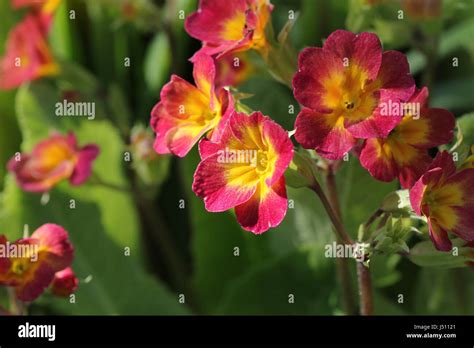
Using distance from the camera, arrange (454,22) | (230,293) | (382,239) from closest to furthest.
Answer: (382,239), (230,293), (454,22)

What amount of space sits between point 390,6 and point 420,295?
16.3 inches

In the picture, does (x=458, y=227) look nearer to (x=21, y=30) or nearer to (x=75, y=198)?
(x=75, y=198)

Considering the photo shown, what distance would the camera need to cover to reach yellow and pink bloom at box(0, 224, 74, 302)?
81 centimetres

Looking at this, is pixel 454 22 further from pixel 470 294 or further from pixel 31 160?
pixel 31 160

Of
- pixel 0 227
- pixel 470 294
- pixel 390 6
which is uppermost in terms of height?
pixel 390 6

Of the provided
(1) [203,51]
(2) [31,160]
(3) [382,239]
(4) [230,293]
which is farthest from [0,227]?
(3) [382,239]

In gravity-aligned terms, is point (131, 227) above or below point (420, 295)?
above

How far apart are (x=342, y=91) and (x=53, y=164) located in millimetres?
582

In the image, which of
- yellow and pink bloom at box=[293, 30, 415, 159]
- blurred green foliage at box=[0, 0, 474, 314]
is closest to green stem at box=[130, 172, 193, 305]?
blurred green foliage at box=[0, 0, 474, 314]

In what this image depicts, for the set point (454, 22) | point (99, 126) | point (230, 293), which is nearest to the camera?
point (230, 293)

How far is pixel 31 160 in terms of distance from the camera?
117 centimetres

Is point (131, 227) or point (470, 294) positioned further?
point (131, 227)

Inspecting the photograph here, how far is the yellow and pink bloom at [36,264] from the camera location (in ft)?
2.66

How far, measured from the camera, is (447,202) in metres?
0.74
